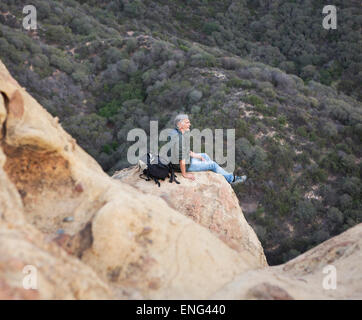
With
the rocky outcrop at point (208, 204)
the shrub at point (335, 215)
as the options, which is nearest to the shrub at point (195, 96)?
the shrub at point (335, 215)

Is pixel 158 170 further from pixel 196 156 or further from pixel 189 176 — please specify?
pixel 196 156

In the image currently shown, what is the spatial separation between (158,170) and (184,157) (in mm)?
511

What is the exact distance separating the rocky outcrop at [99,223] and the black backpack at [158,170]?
148 cm

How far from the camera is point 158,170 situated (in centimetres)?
628

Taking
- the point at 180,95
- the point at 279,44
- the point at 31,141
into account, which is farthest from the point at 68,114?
the point at 279,44

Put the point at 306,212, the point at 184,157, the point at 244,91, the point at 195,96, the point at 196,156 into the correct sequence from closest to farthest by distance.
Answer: the point at 184,157 < the point at 196,156 < the point at 306,212 < the point at 195,96 < the point at 244,91

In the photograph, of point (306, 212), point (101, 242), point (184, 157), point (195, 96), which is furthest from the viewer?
point (195, 96)

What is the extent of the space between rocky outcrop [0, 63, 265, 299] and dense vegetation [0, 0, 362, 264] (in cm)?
1084

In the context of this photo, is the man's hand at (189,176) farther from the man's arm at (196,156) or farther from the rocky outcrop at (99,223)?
the rocky outcrop at (99,223)

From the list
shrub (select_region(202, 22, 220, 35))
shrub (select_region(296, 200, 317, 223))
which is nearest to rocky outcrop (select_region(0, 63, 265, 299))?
shrub (select_region(296, 200, 317, 223))

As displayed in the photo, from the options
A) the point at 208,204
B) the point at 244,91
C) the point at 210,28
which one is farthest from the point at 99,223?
the point at 210,28

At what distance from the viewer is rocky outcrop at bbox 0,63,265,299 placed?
370 centimetres

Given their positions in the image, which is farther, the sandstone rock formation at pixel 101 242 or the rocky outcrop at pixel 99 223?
the rocky outcrop at pixel 99 223

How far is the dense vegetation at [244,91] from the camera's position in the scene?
15727mm
